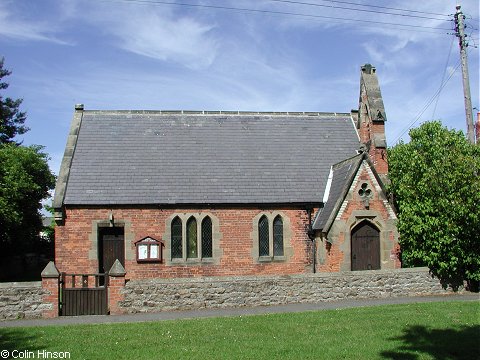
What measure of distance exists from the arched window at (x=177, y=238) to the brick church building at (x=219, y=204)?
1.6 inches

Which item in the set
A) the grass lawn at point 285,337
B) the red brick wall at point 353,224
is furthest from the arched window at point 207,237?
the grass lawn at point 285,337

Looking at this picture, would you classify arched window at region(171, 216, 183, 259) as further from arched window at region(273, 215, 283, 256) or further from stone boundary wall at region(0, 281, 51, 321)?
stone boundary wall at region(0, 281, 51, 321)

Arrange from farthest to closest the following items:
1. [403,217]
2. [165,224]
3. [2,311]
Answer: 1. [165,224]
2. [403,217]
3. [2,311]

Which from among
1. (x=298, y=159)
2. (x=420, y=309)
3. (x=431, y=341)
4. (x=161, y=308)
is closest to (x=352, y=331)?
(x=431, y=341)

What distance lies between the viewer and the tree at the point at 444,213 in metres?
17.7

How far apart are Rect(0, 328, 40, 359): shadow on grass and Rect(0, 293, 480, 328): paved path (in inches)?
56.4

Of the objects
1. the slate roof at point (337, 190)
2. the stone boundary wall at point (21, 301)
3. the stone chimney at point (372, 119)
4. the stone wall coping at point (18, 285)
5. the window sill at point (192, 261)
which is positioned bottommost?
the stone boundary wall at point (21, 301)

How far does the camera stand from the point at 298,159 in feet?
78.7

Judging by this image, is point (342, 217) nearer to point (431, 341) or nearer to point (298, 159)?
point (298, 159)

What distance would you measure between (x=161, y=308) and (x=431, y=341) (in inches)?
325

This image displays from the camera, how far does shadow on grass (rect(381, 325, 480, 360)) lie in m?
9.47

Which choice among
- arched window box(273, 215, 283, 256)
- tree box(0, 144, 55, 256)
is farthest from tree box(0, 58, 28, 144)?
arched window box(273, 215, 283, 256)

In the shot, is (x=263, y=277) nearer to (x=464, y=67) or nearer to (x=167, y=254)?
(x=167, y=254)

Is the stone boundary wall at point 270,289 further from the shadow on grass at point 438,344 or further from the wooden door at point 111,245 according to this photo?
the wooden door at point 111,245
